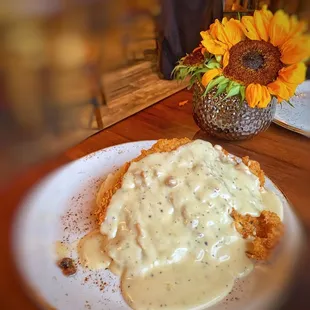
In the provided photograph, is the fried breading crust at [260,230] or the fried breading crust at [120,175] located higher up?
the fried breading crust at [120,175]

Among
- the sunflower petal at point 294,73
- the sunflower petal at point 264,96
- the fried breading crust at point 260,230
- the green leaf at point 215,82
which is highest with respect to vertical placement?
the sunflower petal at point 294,73

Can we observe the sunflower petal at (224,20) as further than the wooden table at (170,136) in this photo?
Yes

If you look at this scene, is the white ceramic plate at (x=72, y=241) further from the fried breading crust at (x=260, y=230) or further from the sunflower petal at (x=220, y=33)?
the sunflower petal at (x=220, y=33)

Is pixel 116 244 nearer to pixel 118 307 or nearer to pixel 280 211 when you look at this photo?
pixel 118 307

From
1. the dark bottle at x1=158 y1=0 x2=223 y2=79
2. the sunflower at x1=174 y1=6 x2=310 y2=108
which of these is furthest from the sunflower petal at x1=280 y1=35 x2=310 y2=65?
the dark bottle at x1=158 y1=0 x2=223 y2=79

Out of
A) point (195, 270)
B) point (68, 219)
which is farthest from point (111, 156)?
point (195, 270)

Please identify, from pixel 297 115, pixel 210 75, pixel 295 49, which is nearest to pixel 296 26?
pixel 295 49

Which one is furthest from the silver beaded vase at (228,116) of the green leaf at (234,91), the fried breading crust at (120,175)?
the fried breading crust at (120,175)

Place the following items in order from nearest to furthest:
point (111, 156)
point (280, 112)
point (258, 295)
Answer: point (258, 295) → point (111, 156) → point (280, 112)
